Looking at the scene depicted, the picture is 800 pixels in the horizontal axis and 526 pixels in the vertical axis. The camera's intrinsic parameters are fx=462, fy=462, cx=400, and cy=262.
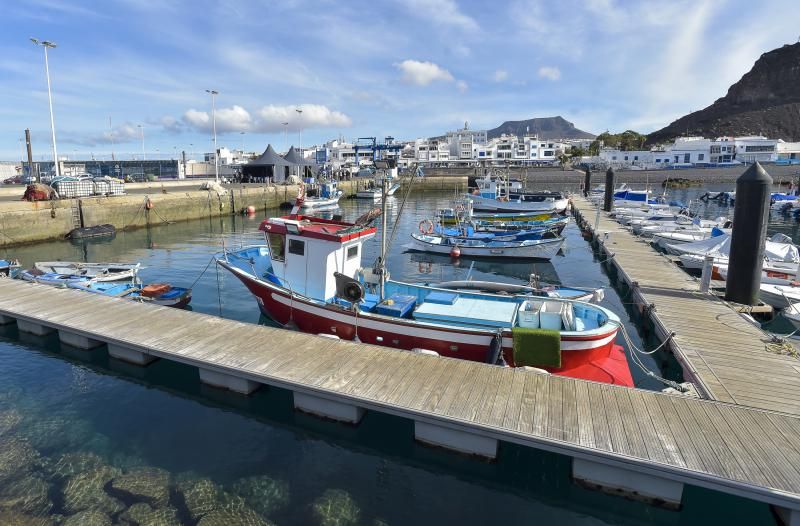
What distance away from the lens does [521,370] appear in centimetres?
855

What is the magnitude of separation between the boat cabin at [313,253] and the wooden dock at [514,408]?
195 cm

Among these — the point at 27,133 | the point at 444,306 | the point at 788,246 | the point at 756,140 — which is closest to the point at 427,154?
the point at 756,140

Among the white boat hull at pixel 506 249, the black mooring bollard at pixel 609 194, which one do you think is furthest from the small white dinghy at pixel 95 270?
the black mooring bollard at pixel 609 194

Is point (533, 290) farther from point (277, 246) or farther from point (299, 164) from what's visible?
point (299, 164)

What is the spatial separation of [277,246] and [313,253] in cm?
125

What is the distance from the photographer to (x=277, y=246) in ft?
41.5

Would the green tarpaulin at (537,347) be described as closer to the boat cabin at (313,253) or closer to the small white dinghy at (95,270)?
the boat cabin at (313,253)

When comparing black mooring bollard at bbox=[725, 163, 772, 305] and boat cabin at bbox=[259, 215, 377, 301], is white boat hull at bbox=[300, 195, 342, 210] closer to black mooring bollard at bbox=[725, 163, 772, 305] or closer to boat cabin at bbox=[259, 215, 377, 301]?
boat cabin at bbox=[259, 215, 377, 301]

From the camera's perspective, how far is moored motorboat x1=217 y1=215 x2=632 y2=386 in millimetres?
9383

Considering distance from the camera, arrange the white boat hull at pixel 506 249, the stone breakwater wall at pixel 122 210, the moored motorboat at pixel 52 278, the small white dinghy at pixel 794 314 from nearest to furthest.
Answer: the small white dinghy at pixel 794 314 < the moored motorboat at pixel 52 278 < the white boat hull at pixel 506 249 < the stone breakwater wall at pixel 122 210

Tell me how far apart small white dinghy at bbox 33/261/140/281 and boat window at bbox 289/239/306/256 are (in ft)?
26.0

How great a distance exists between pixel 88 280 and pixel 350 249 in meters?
9.75

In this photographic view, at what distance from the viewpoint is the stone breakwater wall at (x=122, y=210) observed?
27172mm

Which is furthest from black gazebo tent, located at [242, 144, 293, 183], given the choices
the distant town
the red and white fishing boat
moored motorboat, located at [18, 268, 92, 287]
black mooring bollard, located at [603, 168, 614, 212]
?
the red and white fishing boat
